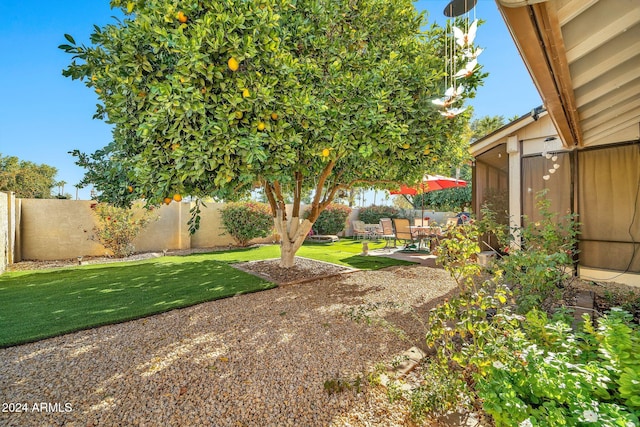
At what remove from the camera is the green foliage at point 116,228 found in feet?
28.6

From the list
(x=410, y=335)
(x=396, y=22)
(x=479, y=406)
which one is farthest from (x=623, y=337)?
(x=396, y=22)

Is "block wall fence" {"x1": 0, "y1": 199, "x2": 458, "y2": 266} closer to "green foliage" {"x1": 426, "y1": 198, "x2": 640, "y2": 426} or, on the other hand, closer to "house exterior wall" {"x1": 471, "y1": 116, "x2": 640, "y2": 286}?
"green foliage" {"x1": 426, "y1": 198, "x2": 640, "y2": 426}

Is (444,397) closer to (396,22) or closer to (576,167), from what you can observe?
(396,22)

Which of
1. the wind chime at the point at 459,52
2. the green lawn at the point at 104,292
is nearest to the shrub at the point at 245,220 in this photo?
the green lawn at the point at 104,292

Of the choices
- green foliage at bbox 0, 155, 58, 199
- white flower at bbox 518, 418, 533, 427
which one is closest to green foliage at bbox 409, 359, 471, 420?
white flower at bbox 518, 418, 533, 427

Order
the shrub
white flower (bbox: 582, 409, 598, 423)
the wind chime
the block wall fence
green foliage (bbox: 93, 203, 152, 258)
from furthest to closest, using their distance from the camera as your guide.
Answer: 1. the shrub
2. green foliage (bbox: 93, 203, 152, 258)
3. the block wall fence
4. the wind chime
5. white flower (bbox: 582, 409, 598, 423)

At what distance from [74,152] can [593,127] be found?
901cm

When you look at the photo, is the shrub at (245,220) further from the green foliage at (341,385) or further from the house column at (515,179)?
the green foliage at (341,385)

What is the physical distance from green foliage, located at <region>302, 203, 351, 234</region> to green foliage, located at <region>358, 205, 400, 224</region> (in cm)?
220

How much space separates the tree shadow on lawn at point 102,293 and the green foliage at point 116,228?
1793mm

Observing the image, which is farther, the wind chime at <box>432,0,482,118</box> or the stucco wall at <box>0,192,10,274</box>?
the stucco wall at <box>0,192,10,274</box>

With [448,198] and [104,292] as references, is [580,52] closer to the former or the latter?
[104,292]

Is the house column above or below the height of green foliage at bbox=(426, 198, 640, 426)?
above

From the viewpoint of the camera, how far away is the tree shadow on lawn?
3.65m
